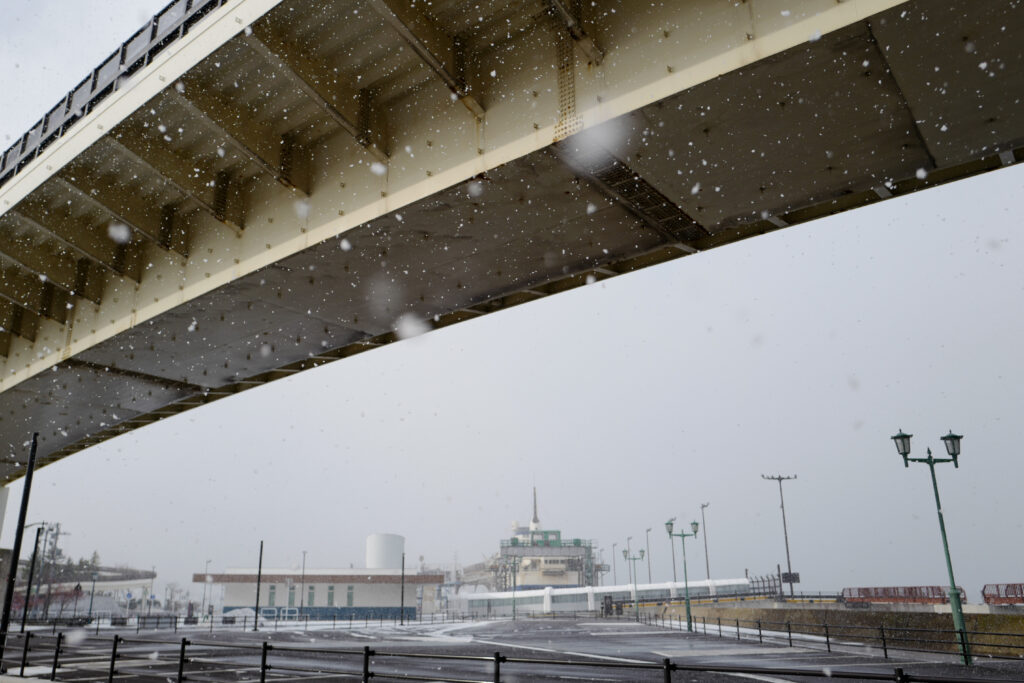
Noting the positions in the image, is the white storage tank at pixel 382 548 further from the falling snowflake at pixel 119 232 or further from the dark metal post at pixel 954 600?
the falling snowflake at pixel 119 232

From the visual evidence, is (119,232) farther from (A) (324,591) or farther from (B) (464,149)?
(A) (324,591)

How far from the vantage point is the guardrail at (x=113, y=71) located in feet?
29.9

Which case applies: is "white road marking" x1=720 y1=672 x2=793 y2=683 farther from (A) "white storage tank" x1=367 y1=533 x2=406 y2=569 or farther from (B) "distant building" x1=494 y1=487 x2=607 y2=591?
(B) "distant building" x1=494 y1=487 x2=607 y2=591

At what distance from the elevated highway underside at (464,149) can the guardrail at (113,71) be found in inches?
7.6

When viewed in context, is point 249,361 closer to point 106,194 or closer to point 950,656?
point 106,194

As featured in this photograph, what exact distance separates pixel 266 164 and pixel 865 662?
17506 millimetres

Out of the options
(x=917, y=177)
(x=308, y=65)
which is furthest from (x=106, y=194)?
(x=917, y=177)

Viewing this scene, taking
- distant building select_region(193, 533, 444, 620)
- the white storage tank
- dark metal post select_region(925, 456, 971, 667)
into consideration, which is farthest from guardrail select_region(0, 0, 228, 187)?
the white storage tank

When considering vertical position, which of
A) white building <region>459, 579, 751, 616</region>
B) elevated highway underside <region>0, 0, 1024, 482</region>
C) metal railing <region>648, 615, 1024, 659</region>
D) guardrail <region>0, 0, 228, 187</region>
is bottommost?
white building <region>459, 579, 751, 616</region>

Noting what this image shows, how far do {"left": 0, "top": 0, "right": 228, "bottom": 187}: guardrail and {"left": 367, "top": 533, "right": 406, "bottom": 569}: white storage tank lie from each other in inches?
3516

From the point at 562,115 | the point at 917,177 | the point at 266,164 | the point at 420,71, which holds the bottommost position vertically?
the point at 917,177

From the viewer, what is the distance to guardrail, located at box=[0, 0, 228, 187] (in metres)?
9.12

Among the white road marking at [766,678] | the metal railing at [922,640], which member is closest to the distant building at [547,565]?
the metal railing at [922,640]

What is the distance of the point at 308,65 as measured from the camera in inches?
318
